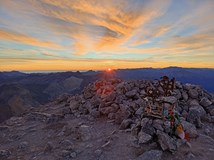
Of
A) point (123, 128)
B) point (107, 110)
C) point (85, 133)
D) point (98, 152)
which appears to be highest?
point (107, 110)

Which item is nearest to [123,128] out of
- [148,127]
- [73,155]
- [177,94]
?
[148,127]

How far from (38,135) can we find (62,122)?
3.39 metres

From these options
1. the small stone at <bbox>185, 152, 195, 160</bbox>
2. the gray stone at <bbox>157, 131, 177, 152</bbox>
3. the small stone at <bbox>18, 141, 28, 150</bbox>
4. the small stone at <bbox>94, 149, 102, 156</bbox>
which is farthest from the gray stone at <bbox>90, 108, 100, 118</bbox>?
the small stone at <bbox>185, 152, 195, 160</bbox>

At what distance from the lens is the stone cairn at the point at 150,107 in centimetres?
1531

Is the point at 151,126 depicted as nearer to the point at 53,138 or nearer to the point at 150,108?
the point at 150,108

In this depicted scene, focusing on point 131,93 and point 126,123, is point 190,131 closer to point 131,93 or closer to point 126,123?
point 126,123

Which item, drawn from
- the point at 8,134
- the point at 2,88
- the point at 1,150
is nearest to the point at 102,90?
the point at 8,134

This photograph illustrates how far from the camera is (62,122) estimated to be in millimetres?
23016

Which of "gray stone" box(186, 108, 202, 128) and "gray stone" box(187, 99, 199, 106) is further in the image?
"gray stone" box(187, 99, 199, 106)

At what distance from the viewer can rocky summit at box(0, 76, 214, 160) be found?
14.7 metres

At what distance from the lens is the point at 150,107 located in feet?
55.4

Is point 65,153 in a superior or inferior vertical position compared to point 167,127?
inferior

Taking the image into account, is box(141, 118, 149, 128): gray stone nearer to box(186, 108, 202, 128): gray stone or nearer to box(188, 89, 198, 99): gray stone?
box(186, 108, 202, 128): gray stone

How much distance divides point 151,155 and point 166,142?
1.38 m
